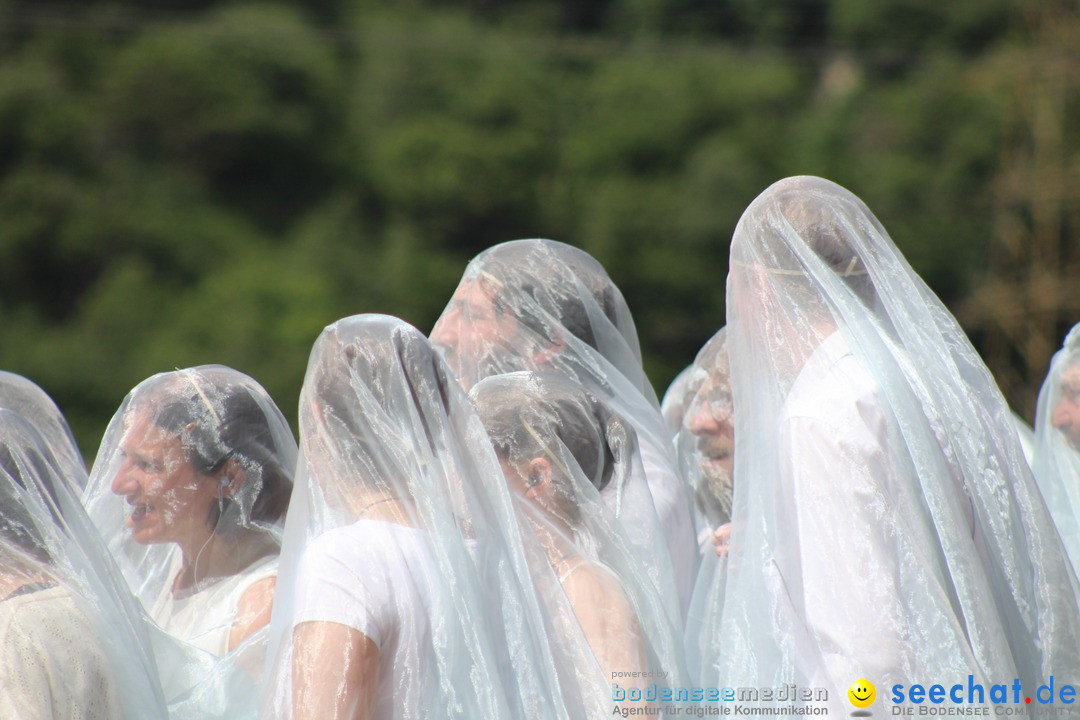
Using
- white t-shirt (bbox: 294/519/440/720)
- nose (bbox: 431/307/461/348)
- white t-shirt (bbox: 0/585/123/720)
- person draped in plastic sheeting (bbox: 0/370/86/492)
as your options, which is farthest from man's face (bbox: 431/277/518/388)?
white t-shirt (bbox: 0/585/123/720)

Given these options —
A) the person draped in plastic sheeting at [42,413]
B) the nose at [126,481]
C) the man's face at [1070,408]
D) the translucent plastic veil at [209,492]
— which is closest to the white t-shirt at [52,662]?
the translucent plastic veil at [209,492]

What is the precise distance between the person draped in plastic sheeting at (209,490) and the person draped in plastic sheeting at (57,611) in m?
0.32

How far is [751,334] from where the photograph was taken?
2.11 m

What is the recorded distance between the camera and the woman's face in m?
2.31

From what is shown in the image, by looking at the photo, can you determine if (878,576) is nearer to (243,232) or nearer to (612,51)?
(243,232)

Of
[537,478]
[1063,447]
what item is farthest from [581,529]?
[1063,447]

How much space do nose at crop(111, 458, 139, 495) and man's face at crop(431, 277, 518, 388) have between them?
0.83 m

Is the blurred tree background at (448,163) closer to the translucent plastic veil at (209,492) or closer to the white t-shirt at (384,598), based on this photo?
the translucent plastic veil at (209,492)

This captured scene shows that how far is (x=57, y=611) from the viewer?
5.94ft

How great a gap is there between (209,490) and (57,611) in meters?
0.53

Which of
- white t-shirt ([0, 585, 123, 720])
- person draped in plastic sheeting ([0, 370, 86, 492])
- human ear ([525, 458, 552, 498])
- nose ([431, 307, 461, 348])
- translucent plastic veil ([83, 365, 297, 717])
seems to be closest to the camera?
white t-shirt ([0, 585, 123, 720])

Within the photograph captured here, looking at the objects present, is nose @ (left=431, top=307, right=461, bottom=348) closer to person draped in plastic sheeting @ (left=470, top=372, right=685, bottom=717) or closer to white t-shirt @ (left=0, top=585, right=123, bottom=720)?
person draped in plastic sheeting @ (left=470, top=372, right=685, bottom=717)

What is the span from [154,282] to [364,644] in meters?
18.3

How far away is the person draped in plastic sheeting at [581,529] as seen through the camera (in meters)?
2.00
